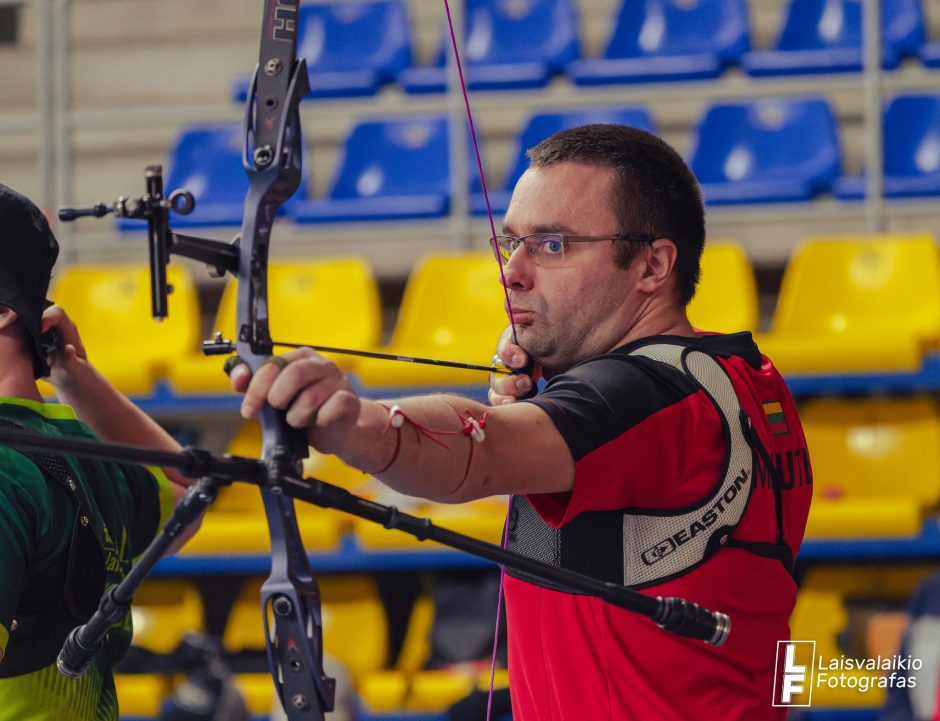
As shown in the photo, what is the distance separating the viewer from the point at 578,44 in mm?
6332

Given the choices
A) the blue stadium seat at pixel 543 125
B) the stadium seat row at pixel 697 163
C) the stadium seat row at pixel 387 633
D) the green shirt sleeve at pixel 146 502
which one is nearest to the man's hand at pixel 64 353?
the green shirt sleeve at pixel 146 502

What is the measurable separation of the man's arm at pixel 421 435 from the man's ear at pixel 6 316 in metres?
0.75

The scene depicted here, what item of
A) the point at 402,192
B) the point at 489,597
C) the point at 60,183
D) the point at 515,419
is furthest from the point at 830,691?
the point at 60,183

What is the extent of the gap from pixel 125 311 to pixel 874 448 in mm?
3193

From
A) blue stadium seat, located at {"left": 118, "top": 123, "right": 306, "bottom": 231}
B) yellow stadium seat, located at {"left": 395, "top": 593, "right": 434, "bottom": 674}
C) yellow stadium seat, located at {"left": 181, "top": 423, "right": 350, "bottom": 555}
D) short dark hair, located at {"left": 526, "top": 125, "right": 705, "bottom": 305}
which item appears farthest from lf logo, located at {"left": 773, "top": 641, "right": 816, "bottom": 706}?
blue stadium seat, located at {"left": 118, "top": 123, "right": 306, "bottom": 231}

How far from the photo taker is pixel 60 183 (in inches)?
244

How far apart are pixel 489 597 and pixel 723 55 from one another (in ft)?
8.80

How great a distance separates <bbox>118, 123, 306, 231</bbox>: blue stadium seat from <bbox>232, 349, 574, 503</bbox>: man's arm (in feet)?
15.7

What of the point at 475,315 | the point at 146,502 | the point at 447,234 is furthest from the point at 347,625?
the point at 146,502

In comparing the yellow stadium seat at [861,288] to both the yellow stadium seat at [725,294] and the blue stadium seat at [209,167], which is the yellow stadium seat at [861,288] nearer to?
the yellow stadium seat at [725,294]

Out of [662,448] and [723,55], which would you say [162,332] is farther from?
[662,448]

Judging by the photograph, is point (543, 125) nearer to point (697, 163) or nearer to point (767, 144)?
point (697, 163)

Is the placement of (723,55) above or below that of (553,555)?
above

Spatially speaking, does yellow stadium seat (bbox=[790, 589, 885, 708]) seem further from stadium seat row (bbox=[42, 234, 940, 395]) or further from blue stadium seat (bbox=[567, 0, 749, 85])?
blue stadium seat (bbox=[567, 0, 749, 85])
